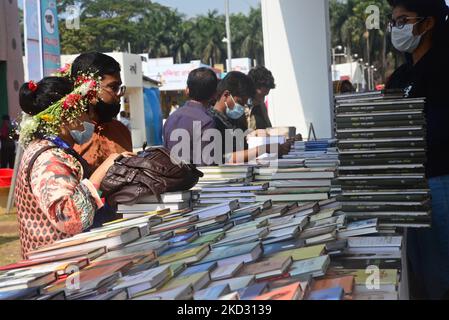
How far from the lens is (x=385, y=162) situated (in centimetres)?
229

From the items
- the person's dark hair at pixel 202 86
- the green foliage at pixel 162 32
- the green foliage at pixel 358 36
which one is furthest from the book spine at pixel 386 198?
the green foliage at pixel 358 36

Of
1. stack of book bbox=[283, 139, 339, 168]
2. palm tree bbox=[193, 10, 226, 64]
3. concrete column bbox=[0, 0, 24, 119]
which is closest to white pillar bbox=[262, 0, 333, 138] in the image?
stack of book bbox=[283, 139, 339, 168]

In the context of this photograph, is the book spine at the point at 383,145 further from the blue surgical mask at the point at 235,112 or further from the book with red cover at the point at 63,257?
the blue surgical mask at the point at 235,112

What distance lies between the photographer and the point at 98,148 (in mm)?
3537

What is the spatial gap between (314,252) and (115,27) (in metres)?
60.9

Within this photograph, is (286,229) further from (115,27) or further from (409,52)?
(115,27)

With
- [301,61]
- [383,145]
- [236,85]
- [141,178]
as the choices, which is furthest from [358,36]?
[383,145]

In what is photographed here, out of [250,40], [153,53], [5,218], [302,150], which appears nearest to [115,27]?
[153,53]

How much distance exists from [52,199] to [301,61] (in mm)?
5095

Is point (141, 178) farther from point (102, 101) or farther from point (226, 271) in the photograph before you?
point (226, 271)

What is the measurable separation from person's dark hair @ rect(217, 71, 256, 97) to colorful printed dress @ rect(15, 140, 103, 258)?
2.33 metres

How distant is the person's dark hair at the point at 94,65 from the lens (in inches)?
123

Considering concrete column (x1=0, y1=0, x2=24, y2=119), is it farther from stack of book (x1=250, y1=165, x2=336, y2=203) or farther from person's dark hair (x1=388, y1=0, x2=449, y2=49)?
person's dark hair (x1=388, y1=0, x2=449, y2=49)
